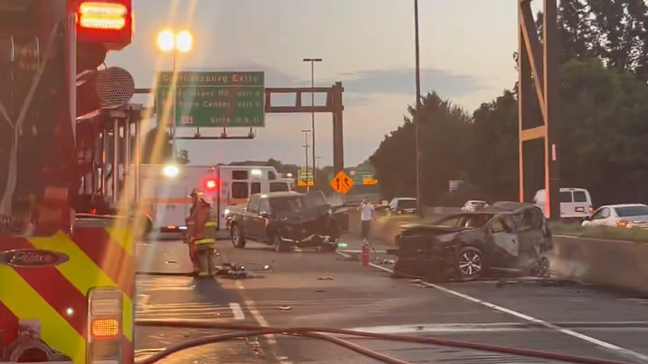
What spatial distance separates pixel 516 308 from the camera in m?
14.6

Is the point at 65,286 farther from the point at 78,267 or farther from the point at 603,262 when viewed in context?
the point at 603,262

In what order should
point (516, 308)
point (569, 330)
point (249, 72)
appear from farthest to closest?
point (249, 72), point (516, 308), point (569, 330)

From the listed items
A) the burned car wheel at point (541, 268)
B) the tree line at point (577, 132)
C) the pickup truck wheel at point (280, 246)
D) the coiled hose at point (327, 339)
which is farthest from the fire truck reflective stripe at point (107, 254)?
the tree line at point (577, 132)

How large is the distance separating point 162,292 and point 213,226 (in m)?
3.24

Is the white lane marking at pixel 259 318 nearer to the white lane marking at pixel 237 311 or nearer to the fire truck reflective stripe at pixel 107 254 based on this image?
the white lane marking at pixel 237 311

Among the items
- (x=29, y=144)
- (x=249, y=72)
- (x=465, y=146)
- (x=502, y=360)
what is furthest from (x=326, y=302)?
(x=465, y=146)

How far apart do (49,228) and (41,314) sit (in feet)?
1.54

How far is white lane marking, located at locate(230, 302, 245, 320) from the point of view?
13531 millimetres

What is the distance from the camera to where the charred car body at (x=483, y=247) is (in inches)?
764

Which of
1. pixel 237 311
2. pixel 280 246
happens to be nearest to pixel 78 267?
pixel 237 311

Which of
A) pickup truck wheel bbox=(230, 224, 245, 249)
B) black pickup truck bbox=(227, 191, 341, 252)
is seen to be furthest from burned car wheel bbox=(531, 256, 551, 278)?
pickup truck wheel bbox=(230, 224, 245, 249)

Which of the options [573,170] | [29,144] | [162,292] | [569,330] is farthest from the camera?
[573,170]

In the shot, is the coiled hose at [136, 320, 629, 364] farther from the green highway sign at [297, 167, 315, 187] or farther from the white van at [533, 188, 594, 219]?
the green highway sign at [297, 167, 315, 187]

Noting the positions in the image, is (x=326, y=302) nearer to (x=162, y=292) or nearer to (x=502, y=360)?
(x=162, y=292)
